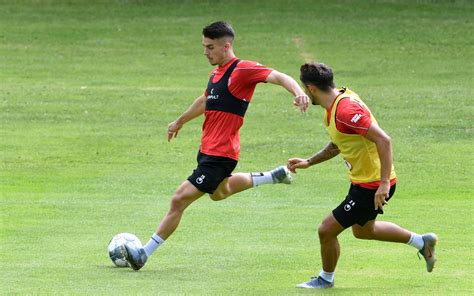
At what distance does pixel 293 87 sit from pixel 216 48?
107 centimetres

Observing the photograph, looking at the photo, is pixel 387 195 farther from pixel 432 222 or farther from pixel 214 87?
pixel 432 222

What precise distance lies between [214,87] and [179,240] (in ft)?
6.27

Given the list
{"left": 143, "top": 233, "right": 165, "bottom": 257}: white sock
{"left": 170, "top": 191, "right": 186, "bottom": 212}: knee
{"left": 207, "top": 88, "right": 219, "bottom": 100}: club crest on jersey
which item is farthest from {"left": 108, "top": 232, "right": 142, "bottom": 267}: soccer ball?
{"left": 207, "top": 88, "right": 219, "bottom": 100}: club crest on jersey

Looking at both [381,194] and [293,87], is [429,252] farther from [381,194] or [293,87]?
[293,87]

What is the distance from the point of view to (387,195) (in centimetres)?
999

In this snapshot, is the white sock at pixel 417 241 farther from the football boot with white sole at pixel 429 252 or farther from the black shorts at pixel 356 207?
the black shorts at pixel 356 207

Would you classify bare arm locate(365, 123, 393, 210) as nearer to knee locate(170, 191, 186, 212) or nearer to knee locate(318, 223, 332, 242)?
knee locate(318, 223, 332, 242)

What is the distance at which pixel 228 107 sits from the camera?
38.7 ft

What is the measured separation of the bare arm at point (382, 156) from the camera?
9.82 m

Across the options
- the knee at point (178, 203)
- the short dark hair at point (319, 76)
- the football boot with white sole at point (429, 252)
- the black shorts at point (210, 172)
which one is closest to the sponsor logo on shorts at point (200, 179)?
the black shorts at point (210, 172)

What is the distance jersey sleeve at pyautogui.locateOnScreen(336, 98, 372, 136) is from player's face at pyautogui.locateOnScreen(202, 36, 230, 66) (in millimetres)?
2014

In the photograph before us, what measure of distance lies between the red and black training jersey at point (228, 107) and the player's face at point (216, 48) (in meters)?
0.14

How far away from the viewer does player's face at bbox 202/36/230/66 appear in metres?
11.8

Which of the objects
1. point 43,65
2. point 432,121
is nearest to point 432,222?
point 432,121
